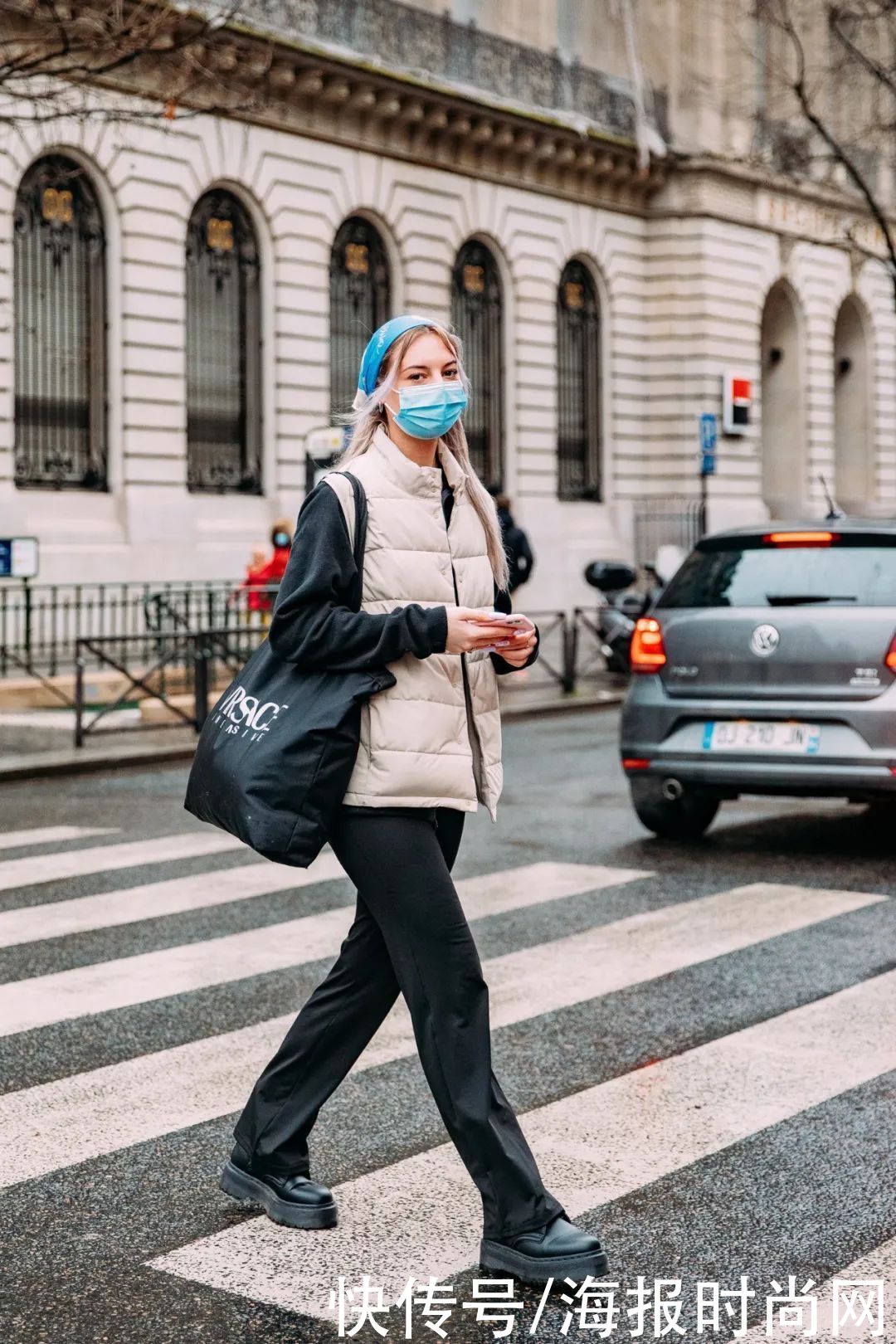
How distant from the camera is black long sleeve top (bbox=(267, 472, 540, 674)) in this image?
3822 millimetres

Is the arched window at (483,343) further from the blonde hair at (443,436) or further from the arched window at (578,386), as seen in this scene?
the blonde hair at (443,436)

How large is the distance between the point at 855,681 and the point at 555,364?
22.8m

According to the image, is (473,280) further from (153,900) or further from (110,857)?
(153,900)

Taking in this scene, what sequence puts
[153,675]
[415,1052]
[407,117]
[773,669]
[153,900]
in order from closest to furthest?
[415,1052]
[153,900]
[773,669]
[153,675]
[407,117]

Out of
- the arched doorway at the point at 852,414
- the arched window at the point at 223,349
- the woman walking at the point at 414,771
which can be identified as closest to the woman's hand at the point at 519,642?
the woman walking at the point at 414,771

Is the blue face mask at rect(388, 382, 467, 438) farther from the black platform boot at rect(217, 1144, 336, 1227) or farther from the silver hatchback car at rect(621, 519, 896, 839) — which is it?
the silver hatchback car at rect(621, 519, 896, 839)

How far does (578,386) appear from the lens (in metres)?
32.2

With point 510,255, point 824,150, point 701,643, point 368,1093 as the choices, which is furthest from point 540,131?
point 368,1093

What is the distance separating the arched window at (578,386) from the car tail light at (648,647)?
22066mm

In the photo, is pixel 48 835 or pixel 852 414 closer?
pixel 48 835

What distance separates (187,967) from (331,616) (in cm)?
345

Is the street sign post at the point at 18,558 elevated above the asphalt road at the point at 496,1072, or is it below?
above

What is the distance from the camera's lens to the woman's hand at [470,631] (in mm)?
3820

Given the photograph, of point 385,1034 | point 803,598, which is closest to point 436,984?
point 385,1034
